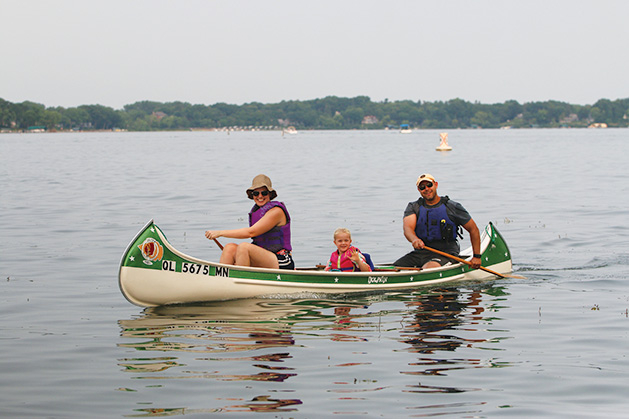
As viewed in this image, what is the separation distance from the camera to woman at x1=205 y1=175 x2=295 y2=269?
11359 millimetres

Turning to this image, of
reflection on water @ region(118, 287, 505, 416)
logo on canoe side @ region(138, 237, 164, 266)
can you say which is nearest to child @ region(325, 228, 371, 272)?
reflection on water @ region(118, 287, 505, 416)

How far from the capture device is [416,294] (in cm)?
1301

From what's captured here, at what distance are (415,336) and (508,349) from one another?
1147mm

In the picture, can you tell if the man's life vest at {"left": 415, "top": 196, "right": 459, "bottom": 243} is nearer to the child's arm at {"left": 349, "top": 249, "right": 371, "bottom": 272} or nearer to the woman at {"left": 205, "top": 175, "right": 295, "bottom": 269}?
the child's arm at {"left": 349, "top": 249, "right": 371, "bottom": 272}

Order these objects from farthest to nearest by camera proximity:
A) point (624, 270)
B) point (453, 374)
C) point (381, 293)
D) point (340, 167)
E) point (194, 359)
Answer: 1. point (340, 167)
2. point (624, 270)
3. point (381, 293)
4. point (194, 359)
5. point (453, 374)

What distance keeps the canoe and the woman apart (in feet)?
0.58

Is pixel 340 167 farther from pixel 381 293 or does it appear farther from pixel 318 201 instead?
pixel 381 293

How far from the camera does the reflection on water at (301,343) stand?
8.04 meters

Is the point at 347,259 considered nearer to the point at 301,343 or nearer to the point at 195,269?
the point at 195,269

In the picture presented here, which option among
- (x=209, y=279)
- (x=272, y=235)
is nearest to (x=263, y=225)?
(x=272, y=235)

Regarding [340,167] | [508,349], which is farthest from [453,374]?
[340,167]

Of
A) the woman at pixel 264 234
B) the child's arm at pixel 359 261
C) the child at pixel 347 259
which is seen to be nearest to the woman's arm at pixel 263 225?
the woman at pixel 264 234

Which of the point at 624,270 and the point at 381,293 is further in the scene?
the point at 624,270

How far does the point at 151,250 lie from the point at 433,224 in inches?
175
